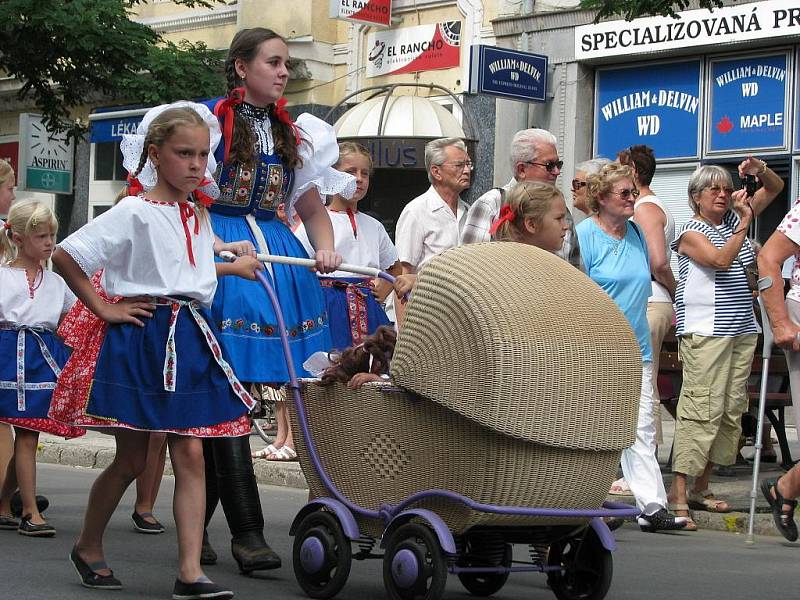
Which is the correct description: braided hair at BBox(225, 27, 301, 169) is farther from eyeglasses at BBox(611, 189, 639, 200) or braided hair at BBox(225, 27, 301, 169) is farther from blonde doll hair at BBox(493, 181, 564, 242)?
eyeglasses at BBox(611, 189, 639, 200)

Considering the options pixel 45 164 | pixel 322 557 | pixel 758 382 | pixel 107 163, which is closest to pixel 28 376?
pixel 322 557

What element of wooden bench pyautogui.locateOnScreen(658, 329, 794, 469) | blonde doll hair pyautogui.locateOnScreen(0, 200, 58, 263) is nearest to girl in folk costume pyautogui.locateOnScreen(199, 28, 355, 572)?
blonde doll hair pyautogui.locateOnScreen(0, 200, 58, 263)

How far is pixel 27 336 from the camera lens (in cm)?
803

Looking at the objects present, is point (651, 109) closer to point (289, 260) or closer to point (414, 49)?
point (414, 49)

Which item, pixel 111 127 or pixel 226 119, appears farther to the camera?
pixel 111 127

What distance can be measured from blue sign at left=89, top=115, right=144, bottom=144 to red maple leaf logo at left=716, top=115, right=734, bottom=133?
647 cm

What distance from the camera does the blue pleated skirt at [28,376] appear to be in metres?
7.92

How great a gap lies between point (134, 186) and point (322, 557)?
1550 millimetres

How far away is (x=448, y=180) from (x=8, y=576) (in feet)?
12.2

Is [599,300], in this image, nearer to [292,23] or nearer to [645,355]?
[645,355]

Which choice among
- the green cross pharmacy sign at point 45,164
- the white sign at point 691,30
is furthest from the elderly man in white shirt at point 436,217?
the green cross pharmacy sign at point 45,164

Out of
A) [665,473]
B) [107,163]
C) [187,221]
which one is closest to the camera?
[187,221]

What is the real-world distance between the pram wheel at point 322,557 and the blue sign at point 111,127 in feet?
31.8

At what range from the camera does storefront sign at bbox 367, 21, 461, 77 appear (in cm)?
2075
